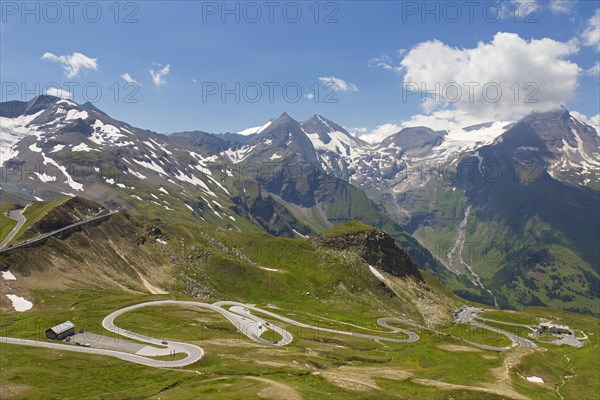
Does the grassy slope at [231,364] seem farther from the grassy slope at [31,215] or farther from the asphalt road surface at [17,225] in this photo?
the asphalt road surface at [17,225]

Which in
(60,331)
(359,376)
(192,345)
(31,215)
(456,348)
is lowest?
(456,348)

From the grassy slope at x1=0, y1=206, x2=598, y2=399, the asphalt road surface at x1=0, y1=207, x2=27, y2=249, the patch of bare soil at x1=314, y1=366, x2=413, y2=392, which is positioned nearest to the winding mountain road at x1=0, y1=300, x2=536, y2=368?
the grassy slope at x1=0, y1=206, x2=598, y2=399

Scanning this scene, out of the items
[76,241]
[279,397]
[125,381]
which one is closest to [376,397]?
[279,397]

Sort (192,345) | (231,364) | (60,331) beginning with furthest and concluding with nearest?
(192,345)
(60,331)
(231,364)

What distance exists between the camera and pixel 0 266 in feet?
439

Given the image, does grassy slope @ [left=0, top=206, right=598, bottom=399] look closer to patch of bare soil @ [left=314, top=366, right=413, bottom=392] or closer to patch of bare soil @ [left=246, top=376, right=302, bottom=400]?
patch of bare soil @ [left=314, top=366, right=413, bottom=392]

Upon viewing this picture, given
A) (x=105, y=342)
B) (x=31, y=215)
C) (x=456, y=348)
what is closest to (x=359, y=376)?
(x=105, y=342)

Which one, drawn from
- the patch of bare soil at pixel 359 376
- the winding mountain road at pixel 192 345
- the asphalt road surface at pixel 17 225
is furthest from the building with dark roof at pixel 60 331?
the asphalt road surface at pixel 17 225

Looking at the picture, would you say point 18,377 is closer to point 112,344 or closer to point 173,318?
point 112,344

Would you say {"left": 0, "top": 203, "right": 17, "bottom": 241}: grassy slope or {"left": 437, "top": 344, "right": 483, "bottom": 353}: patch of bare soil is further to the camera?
{"left": 0, "top": 203, "right": 17, "bottom": 241}: grassy slope

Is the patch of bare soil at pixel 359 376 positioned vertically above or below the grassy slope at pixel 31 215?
below

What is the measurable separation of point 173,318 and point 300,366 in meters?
47.6

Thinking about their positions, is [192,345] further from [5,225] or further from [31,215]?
[31,215]

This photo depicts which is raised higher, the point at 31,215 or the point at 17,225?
the point at 31,215
